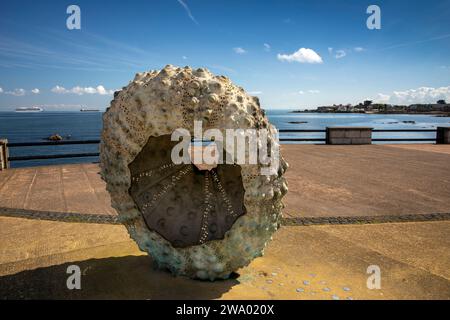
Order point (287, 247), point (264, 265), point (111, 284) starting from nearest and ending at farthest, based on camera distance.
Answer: point (111, 284)
point (264, 265)
point (287, 247)

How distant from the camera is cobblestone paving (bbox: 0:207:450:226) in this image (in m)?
5.71

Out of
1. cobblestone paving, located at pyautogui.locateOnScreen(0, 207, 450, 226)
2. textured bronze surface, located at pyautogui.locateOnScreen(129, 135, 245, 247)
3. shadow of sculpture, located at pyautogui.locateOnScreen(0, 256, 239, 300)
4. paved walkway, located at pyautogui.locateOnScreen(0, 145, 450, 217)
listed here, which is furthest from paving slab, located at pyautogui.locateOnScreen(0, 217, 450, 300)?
paved walkway, located at pyautogui.locateOnScreen(0, 145, 450, 217)

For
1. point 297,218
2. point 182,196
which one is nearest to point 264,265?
point 182,196

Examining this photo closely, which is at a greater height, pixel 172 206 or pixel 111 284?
pixel 172 206

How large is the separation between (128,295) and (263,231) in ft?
4.72

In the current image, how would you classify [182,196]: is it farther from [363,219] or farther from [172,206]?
[363,219]

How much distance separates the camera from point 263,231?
344 cm

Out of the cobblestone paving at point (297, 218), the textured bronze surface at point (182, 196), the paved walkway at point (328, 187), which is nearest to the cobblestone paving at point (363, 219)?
the cobblestone paving at point (297, 218)

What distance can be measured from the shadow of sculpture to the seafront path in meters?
0.01

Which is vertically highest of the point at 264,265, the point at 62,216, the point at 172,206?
the point at 172,206

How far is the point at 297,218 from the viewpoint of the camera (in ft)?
19.3

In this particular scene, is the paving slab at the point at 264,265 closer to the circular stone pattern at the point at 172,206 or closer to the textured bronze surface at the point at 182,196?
the circular stone pattern at the point at 172,206

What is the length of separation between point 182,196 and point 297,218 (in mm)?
2420

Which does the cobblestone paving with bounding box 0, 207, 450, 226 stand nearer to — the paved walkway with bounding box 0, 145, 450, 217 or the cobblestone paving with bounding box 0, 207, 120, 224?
the cobblestone paving with bounding box 0, 207, 120, 224
